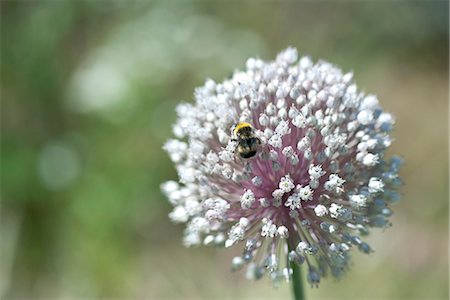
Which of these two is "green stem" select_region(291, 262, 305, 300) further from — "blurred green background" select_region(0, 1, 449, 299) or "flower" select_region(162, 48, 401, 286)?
"blurred green background" select_region(0, 1, 449, 299)

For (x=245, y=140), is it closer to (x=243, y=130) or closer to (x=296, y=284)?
(x=243, y=130)

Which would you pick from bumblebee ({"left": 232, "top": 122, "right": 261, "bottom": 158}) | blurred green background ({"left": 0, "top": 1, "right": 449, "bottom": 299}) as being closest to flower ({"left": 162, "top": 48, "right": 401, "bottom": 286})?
bumblebee ({"left": 232, "top": 122, "right": 261, "bottom": 158})

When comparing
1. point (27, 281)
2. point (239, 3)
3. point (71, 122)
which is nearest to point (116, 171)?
point (71, 122)

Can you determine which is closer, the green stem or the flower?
the flower

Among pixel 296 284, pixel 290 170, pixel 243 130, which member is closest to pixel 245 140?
pixel 243 130

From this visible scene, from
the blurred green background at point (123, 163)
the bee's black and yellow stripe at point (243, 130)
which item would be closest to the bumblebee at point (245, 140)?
the bee's black and yellow stripe at point (243, 130)

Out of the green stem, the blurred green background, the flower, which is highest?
the blurred green background

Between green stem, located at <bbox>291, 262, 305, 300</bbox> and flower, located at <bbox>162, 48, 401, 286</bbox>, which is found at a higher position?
flower, located at <bbox>162, 48, 401, 286</bbox>
